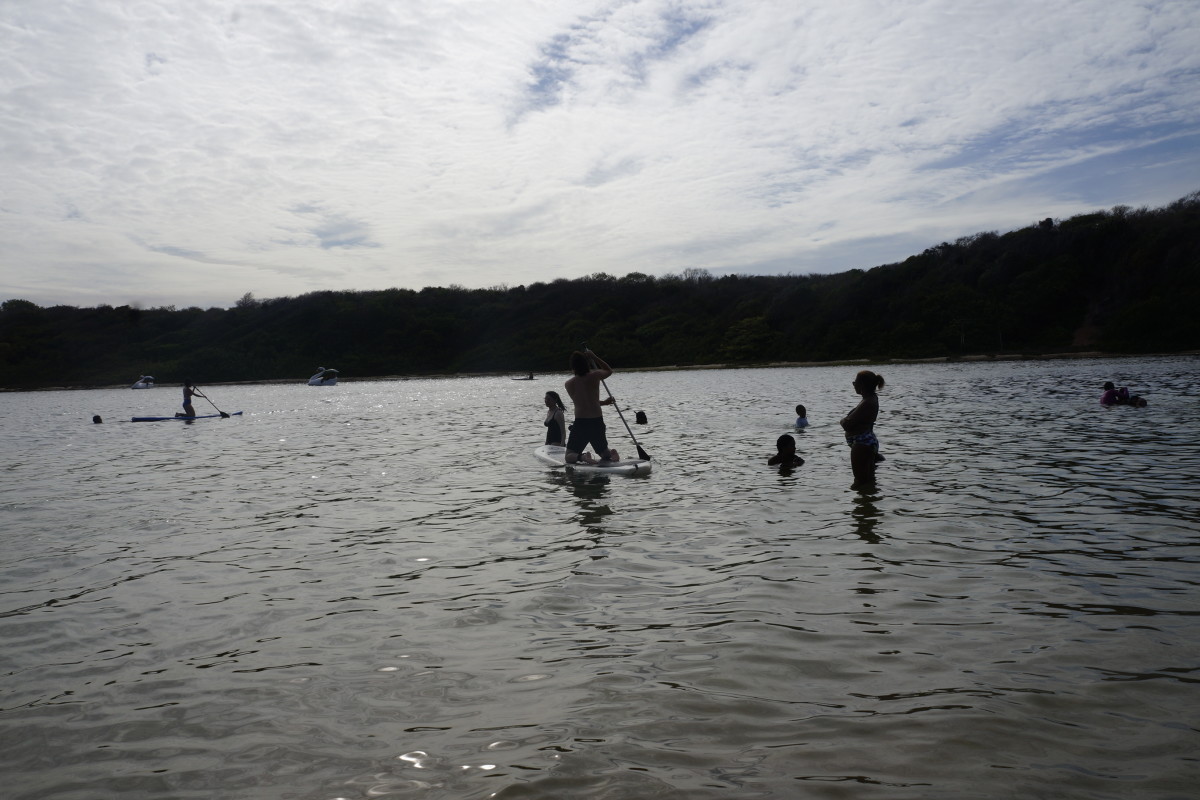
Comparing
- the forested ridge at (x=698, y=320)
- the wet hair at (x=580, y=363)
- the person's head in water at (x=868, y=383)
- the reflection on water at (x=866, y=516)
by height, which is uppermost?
the forested ridge at (x=698, y=320)

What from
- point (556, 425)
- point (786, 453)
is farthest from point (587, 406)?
point (786, 453)

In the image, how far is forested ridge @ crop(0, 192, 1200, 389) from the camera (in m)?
87.5

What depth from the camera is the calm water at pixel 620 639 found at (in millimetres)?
3891

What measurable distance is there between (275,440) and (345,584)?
64.9ft

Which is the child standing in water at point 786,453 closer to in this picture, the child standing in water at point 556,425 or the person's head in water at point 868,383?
the person's head in water at point 868,383

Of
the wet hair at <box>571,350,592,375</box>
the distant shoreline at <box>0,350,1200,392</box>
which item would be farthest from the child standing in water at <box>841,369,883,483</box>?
the distant shoreline at <box>0,350,1200,392</box>

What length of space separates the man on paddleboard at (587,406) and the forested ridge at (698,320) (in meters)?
82.4

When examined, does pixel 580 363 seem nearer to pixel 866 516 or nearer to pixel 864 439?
pixel 864 439

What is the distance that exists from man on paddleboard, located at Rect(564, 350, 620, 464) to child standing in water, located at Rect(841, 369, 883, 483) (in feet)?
13.7

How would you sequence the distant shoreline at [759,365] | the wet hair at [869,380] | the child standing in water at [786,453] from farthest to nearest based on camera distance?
the distant shoreline at [759,365] < the child standing in water at [786,453] < the wet hair at [869,380]

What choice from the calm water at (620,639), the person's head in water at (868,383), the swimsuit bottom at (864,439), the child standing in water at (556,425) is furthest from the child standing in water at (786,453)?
the child standing in water at (556,425)

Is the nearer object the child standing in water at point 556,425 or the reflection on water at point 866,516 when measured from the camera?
the reflection on water at point 866,516

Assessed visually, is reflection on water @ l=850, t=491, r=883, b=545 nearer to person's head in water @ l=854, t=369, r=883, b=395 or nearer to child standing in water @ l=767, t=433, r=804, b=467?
person's head in water @ l=854, t=369, r=883, b=395

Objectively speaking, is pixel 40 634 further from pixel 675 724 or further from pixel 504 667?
pixel 675 724
